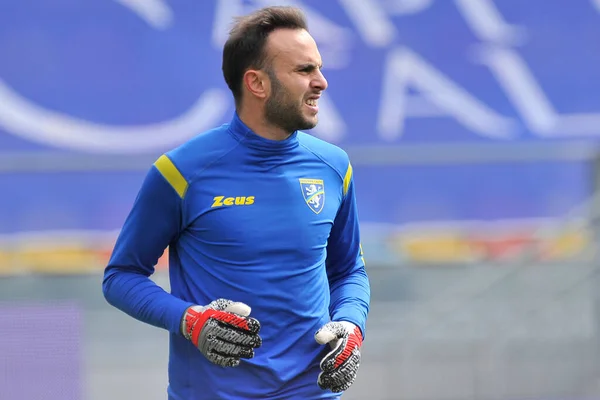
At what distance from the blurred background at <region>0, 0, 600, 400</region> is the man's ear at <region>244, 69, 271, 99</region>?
2365mm

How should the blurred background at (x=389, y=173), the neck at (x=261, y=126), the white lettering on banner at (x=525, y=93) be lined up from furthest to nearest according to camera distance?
1. the white lettering on banner at (x=525, y=93)
2. the blurred background at (x=389, y=173)
3. the neck at (x=261, y=126)

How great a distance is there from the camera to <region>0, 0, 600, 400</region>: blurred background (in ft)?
16.8

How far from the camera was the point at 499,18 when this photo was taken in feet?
27.5

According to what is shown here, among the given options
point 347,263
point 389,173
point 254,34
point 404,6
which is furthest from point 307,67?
point 404,6

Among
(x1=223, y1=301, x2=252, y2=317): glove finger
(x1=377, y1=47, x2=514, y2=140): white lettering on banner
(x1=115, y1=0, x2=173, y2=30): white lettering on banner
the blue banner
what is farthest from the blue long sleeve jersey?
(x1=115, y1=0, x2=173, y2=30): white lettering on banner

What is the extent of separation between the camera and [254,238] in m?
2.53

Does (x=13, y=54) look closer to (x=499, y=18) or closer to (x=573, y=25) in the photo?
(x=499, y=18)

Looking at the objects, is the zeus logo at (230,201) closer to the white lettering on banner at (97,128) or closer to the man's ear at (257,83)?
the man's ear at (257,83)

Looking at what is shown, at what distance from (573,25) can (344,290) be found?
6.12 m

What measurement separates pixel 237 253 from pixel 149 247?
24cm

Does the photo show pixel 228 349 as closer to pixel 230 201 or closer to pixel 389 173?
pixel 230 201

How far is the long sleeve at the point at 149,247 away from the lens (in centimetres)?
254

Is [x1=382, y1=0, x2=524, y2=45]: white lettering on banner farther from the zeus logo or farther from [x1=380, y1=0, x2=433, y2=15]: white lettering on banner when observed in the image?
the zeus logo

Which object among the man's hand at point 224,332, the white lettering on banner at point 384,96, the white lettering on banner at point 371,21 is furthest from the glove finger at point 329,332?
the white lettering on banner at point 371,21
